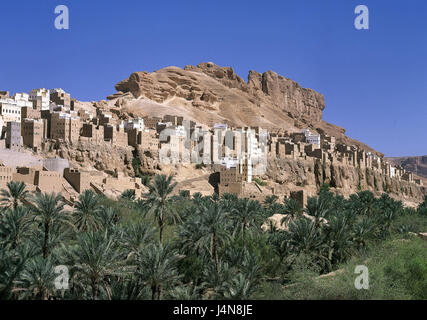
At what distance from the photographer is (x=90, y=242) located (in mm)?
20281

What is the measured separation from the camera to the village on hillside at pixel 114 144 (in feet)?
157

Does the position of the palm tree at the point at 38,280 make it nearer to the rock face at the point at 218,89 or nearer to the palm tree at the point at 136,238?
the palm tree at the point at 136,238

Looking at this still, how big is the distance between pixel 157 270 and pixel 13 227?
31.9ft

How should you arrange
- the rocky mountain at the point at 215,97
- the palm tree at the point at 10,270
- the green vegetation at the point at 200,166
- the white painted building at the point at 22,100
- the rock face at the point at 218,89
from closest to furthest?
the palm tree at the point at 10,270 → the white painted building at the point at 22,100 → the green vegetation at the point at 200,166 → the rocky mountain at the point at 215,97 → the rock face at the point at 218,89

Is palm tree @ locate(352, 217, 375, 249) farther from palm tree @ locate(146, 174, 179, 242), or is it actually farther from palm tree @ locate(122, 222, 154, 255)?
palm tree @ locate(122, 222, 154, 255)

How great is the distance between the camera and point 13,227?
2562 centimetres

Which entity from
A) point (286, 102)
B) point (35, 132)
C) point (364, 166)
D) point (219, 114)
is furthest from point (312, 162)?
point (286, 102)

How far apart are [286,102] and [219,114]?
164 feet

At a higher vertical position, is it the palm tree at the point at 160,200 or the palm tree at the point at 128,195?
the palm tree at the point at 128,195

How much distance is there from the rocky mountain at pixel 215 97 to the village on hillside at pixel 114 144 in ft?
73.0

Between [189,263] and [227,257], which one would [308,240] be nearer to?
[227,257]

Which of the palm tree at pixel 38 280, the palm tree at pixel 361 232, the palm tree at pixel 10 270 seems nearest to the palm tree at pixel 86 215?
the palm tree at pixel 10 270

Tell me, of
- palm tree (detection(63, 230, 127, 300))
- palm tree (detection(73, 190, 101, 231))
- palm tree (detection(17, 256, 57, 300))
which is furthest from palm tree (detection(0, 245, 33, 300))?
palm tree (detection(73, 190, 101, 231))
